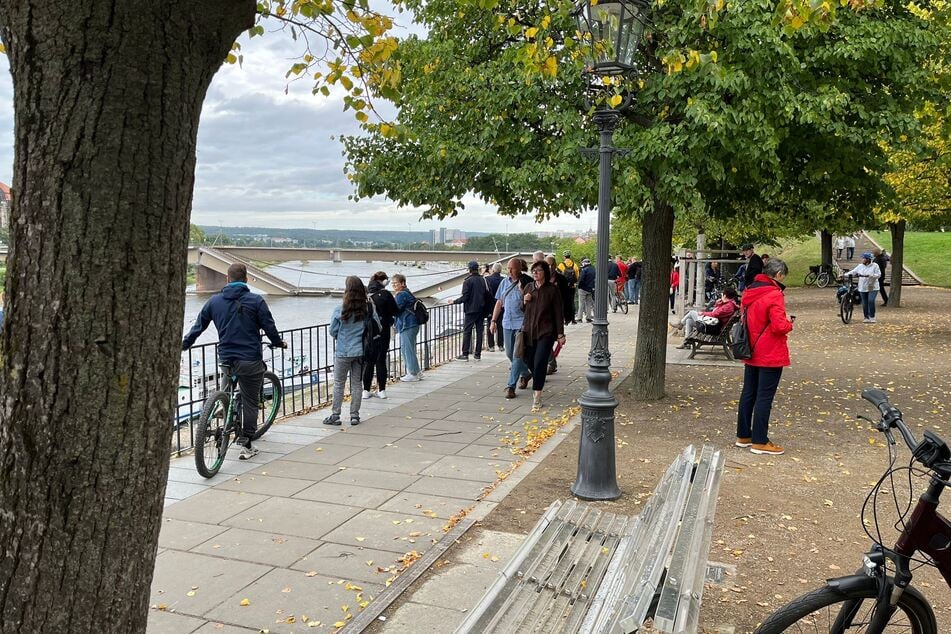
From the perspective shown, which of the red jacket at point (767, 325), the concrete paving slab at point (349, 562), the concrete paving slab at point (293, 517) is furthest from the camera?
the red jacket at point (767, 325)

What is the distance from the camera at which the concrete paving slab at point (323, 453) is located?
24.6 feet

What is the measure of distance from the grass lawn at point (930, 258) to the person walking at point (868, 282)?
15.8 metres

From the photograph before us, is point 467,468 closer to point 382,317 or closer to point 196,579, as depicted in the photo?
point 196,579

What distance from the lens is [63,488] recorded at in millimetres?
2027

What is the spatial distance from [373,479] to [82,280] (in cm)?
507

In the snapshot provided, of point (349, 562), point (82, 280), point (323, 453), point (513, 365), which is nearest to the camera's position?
point (82, 280)

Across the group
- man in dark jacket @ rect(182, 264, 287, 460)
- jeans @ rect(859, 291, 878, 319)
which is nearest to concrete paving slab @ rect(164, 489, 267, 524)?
man in dark jacket @ rect(182, 264, 287, 460)

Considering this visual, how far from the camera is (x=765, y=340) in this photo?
7465 mm

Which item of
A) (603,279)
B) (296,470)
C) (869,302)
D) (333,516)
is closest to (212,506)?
(333,516)

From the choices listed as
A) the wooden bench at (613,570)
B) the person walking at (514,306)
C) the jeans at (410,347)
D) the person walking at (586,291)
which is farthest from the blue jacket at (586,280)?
the wooden bench at (613,570)

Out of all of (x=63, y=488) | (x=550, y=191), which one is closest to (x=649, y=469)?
(x=550, y=191)

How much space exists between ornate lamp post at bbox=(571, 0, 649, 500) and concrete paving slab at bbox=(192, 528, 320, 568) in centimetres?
222

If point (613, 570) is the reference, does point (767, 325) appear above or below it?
above

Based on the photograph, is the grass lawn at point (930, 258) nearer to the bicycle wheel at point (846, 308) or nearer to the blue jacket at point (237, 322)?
the bicycle wheel at point (846, 308)
